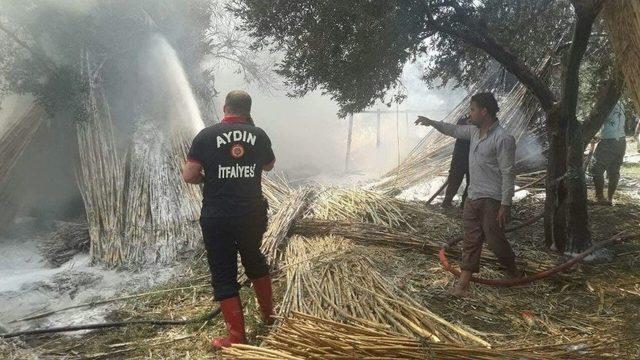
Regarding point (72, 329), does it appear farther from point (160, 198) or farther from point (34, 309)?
point (160, 198)

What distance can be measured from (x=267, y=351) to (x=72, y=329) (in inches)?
86.8

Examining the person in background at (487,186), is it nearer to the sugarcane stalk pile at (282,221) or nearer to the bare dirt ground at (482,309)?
the bare dirt ground at (482,309)

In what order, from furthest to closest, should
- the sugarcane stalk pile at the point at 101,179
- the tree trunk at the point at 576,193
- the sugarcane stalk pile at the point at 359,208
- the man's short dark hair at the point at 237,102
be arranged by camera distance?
the sugarcane stalk pile at the point at 359,208 < the sugarcane stalk pile at the point at 101,179 < the tree trunk at the point at 576,193 < the man's short dark hair at the point at 237,102

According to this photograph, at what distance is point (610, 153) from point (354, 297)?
17.5 feet

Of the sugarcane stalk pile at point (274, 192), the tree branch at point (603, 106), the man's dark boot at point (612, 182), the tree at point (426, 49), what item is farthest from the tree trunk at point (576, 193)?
the sugarcane stalk pile at point (274, 192)

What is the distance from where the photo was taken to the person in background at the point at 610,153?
6535 mm

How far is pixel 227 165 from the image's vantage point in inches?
128

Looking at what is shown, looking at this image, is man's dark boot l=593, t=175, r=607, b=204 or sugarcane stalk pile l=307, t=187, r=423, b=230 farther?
man's dark boot l=593, t=175, r=607, b=204

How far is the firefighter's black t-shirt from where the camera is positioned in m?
3.22

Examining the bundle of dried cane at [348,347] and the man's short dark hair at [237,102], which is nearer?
the bundle of dried cane at [348,347]

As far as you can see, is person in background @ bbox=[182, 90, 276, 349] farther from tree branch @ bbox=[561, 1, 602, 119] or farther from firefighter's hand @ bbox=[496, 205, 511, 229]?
tree branch @ bbox=[561, 1, 602, 119]

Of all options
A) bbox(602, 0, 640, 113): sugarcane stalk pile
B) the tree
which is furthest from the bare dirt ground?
bbox(602, 0, 640, 113): sugarcane stalk pile

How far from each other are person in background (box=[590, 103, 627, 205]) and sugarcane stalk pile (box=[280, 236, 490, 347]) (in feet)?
15.0

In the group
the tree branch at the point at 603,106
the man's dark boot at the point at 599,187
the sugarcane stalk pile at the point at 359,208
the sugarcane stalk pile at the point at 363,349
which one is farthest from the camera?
the man's dark boot at the point at 599,187
